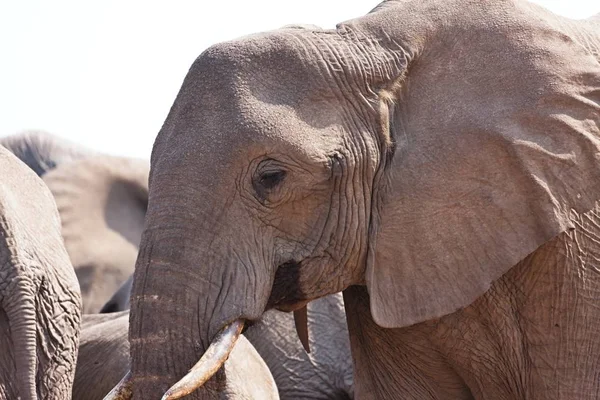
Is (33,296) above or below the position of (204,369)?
below

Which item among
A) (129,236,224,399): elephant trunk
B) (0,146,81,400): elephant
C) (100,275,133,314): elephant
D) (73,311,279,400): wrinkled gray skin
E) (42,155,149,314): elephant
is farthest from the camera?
(42,155,149,314): elephant

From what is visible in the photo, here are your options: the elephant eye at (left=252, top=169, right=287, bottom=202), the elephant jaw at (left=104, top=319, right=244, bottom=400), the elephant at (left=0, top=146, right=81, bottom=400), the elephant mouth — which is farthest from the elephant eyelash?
the elephant at (left=0, top=146, right=81, bottom=400)

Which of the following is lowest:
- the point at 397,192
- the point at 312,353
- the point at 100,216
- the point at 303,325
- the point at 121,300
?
the point at 100,216

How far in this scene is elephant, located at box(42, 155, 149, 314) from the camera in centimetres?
1012

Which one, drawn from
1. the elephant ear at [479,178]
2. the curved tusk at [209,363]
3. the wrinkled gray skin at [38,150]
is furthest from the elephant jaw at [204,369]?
the wrinkled gray skin at [38,150]

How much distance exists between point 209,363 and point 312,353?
3.40m

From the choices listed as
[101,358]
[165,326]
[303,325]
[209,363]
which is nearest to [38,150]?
[101,358]

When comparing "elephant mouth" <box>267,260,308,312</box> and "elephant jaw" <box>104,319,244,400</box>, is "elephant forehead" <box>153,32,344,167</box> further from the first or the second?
"elephant jaw" <box>104,319,244,400</box>

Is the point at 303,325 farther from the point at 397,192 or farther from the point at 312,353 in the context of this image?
the point at 312,353

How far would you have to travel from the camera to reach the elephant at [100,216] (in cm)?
1012

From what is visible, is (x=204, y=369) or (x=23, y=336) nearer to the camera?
(x=204, y=369)

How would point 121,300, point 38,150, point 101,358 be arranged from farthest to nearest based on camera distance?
point 38,150, point 121,300, point 101,358

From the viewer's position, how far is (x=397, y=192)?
337cm

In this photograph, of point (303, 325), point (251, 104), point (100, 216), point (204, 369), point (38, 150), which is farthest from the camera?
point (38, 150)
